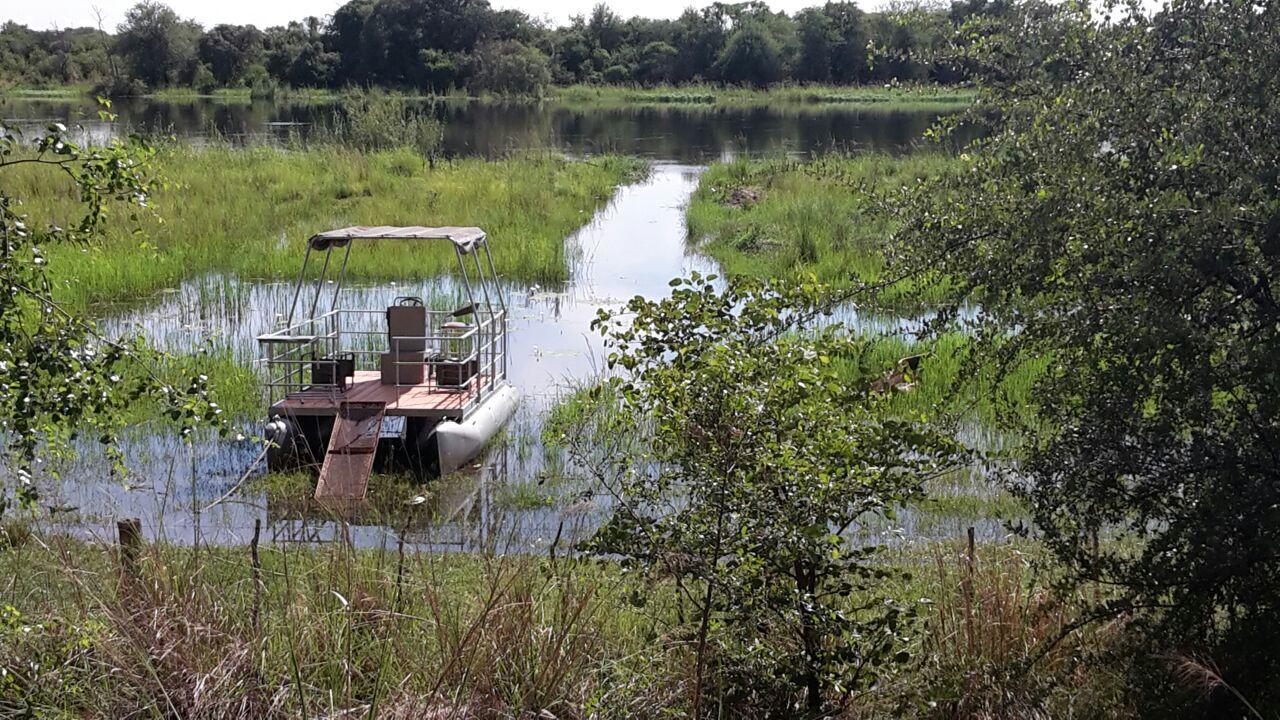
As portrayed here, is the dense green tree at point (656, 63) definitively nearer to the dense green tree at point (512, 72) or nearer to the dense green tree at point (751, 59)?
the dense green tree at point (751, 59)

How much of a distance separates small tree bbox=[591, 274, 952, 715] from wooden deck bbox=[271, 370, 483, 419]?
6.13m

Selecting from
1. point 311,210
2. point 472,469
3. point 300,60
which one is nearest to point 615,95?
point 300,60

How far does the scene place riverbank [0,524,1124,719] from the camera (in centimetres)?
428

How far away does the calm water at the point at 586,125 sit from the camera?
42094 millimetres

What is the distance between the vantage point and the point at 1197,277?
4.12 meters

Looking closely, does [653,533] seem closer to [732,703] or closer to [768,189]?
[732,703]

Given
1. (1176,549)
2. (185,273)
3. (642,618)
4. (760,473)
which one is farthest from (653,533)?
(185,273)

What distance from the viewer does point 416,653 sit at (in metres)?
4.75

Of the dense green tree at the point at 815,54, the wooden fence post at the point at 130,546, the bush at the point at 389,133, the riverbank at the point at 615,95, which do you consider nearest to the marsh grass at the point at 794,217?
the bush at the point at 389,133

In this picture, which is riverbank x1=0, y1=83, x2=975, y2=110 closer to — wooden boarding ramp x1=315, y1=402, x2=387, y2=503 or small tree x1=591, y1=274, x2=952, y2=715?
wooden boarding ramp x1=315, y1=402, x2=387, y2=503

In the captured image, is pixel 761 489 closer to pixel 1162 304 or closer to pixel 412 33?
pixel 1162 304

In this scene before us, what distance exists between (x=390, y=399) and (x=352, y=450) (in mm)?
1157

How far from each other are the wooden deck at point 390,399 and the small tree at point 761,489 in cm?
613

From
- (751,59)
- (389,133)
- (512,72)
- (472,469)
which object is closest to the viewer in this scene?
(472,469)
